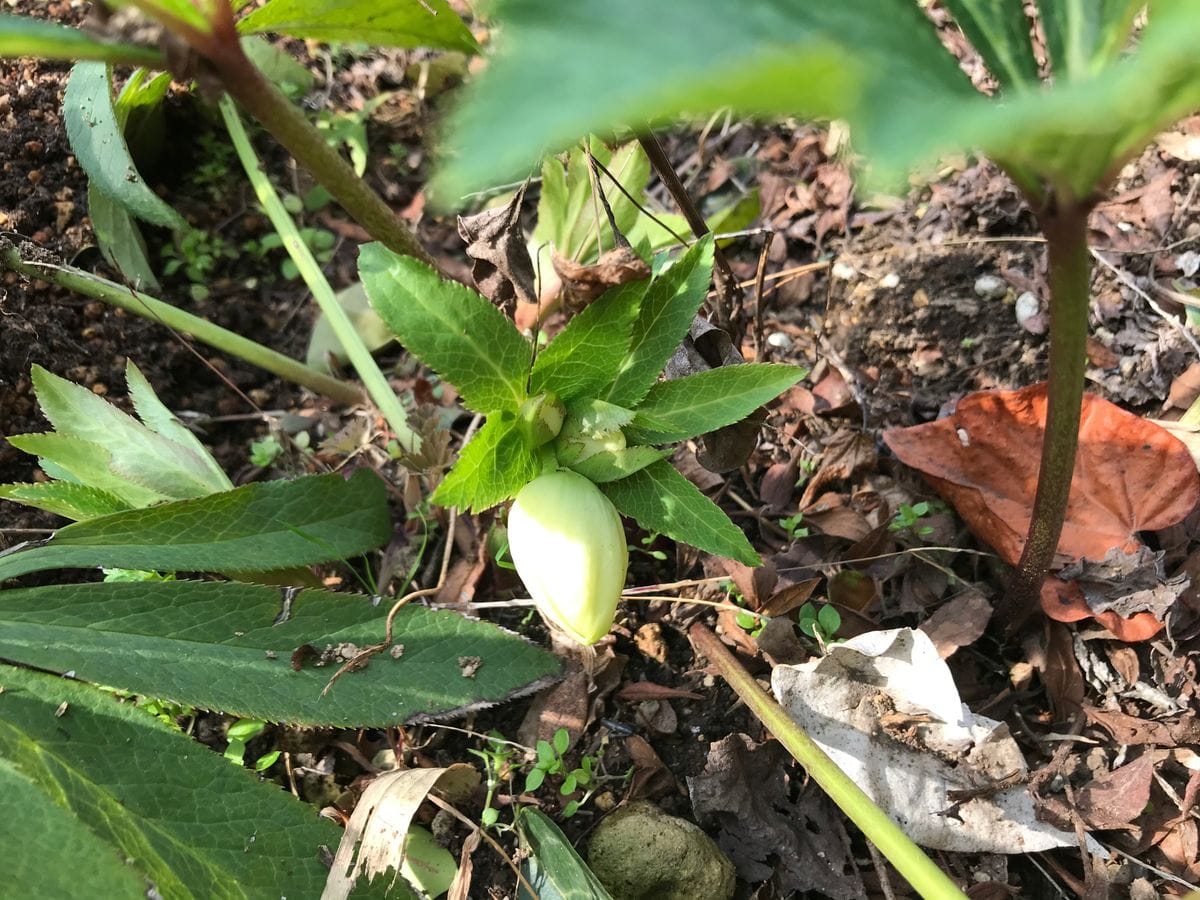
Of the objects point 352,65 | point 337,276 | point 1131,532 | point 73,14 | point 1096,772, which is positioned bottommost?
point 1096,772

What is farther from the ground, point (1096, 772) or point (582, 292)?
point (582, 292)

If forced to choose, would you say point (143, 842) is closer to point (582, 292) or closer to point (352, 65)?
point (582, 292)

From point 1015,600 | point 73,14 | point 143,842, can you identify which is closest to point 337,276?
point 73,14

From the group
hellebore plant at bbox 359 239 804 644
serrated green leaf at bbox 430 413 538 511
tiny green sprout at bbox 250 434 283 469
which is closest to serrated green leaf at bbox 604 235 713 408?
hellebore plant at bbox 359 239 804 644

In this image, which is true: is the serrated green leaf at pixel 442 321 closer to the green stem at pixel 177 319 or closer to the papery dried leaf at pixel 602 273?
the papery dried leaf at pixel 602 273

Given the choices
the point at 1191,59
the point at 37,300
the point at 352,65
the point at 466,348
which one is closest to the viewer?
the point at 1191,59

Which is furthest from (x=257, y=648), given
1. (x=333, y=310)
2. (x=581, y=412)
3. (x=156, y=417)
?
(x=333, y=310)

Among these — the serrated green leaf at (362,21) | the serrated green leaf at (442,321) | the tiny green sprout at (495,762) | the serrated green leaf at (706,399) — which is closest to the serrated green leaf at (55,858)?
the tiny green sprout at (495,762)
